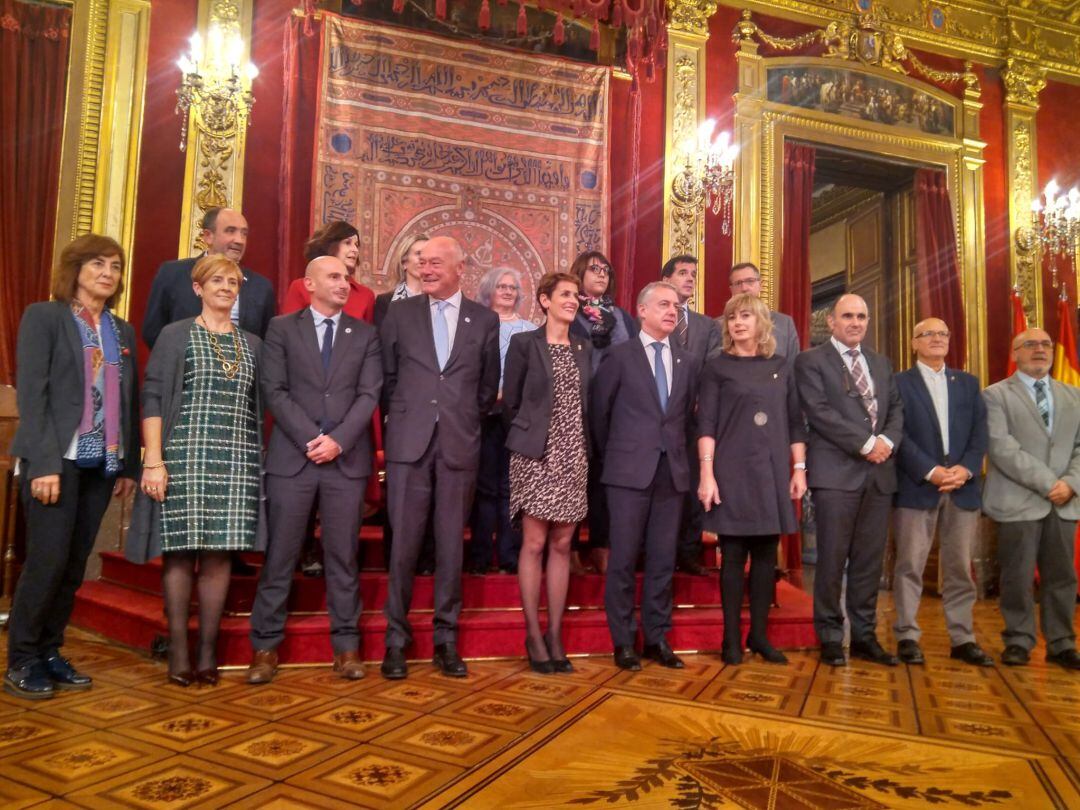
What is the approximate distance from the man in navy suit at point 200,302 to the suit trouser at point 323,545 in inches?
32.2

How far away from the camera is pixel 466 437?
297cm

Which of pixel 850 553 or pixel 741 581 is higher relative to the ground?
pixel 850 553

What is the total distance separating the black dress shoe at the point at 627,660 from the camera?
3.06 metres

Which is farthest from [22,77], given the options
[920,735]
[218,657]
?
[920,735]

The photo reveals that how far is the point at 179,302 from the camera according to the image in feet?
10.9

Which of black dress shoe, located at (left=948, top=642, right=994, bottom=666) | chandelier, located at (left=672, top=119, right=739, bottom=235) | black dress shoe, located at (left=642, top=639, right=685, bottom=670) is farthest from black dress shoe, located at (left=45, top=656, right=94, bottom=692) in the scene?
chandelier, located at (left=672, top=119, right=739, bottom=235)

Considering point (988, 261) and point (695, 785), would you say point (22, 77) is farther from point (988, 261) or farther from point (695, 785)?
point (988, 261)

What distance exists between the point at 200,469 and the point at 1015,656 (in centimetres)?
323

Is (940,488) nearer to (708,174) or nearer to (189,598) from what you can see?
(189,598)

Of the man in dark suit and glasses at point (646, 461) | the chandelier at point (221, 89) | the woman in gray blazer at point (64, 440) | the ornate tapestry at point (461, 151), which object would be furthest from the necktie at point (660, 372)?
the chandelier at point (221, 89)

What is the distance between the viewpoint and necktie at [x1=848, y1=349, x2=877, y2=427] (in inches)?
135

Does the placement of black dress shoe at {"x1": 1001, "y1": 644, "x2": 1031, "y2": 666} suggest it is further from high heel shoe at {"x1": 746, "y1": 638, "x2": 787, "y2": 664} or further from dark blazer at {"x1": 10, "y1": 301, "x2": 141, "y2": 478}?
dark blazer at {"x1": 10, "y1": 301, "x2": 141, "y2": 478}

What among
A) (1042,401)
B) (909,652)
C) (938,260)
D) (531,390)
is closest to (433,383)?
(531,390)

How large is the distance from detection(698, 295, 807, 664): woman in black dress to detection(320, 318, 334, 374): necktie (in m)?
1.44
